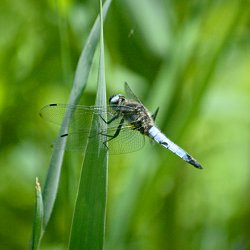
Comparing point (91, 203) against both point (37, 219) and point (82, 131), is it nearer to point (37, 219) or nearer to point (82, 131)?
point (37, 219)

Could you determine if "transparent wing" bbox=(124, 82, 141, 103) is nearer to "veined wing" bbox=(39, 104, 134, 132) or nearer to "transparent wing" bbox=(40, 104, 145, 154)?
"transparent wing" bbox=(40, 104, 145, 154)

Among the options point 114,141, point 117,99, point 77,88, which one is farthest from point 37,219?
point 117,99

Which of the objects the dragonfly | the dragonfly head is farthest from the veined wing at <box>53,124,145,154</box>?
the dragonfly head

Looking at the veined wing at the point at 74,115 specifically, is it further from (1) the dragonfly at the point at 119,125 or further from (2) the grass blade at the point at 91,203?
(2) the grass blade at the point at 91,203

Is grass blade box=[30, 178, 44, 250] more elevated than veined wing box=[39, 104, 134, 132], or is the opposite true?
veined wing box=[39, 104, 134, 132]

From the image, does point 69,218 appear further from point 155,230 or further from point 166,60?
point 166,60

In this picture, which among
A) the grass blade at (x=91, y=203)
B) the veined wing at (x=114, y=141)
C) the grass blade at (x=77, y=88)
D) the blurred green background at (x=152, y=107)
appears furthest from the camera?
the blurred green background at (x=152, y=107)

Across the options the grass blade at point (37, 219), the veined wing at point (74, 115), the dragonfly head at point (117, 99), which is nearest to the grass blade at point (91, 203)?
the grass blade at point (37, 219)
